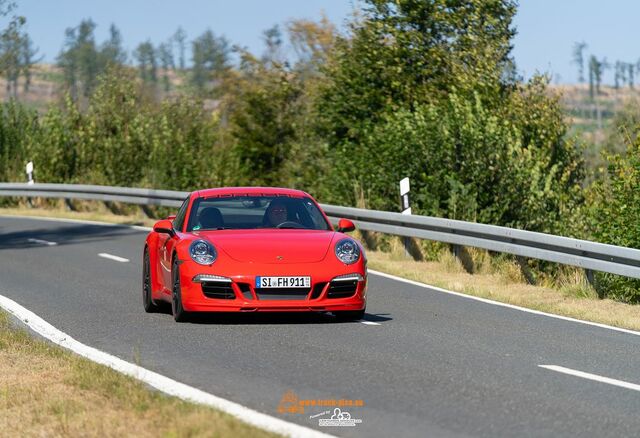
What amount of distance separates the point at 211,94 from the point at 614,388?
7723 cm

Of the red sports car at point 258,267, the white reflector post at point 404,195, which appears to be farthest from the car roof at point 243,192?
the white reflector post at point 404,195

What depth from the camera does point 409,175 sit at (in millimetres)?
22656

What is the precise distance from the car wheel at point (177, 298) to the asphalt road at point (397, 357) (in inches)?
5.0

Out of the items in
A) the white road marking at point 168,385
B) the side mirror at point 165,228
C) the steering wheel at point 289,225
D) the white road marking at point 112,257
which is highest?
the side mirror at point 165,228

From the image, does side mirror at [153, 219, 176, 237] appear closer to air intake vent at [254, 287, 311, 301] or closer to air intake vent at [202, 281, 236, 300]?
air intake vent at [202, 281, 236, 300]

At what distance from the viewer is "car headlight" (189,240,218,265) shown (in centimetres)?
1130

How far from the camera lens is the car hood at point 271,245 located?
11.2 metres

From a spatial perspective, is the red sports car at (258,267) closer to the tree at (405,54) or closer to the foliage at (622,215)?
the foliage at (622,215)

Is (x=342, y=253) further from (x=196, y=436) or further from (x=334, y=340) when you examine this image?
(x=196, y=436)

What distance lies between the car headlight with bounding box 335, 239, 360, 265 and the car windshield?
0.74 metres

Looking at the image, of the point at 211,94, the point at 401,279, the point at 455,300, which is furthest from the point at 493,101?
the point at 211,94

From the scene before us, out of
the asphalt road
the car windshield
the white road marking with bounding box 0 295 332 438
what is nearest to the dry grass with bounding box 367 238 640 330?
the asphalt road

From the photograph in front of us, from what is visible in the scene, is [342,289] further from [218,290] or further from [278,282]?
[218,290]

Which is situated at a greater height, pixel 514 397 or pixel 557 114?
pixel 557 114
